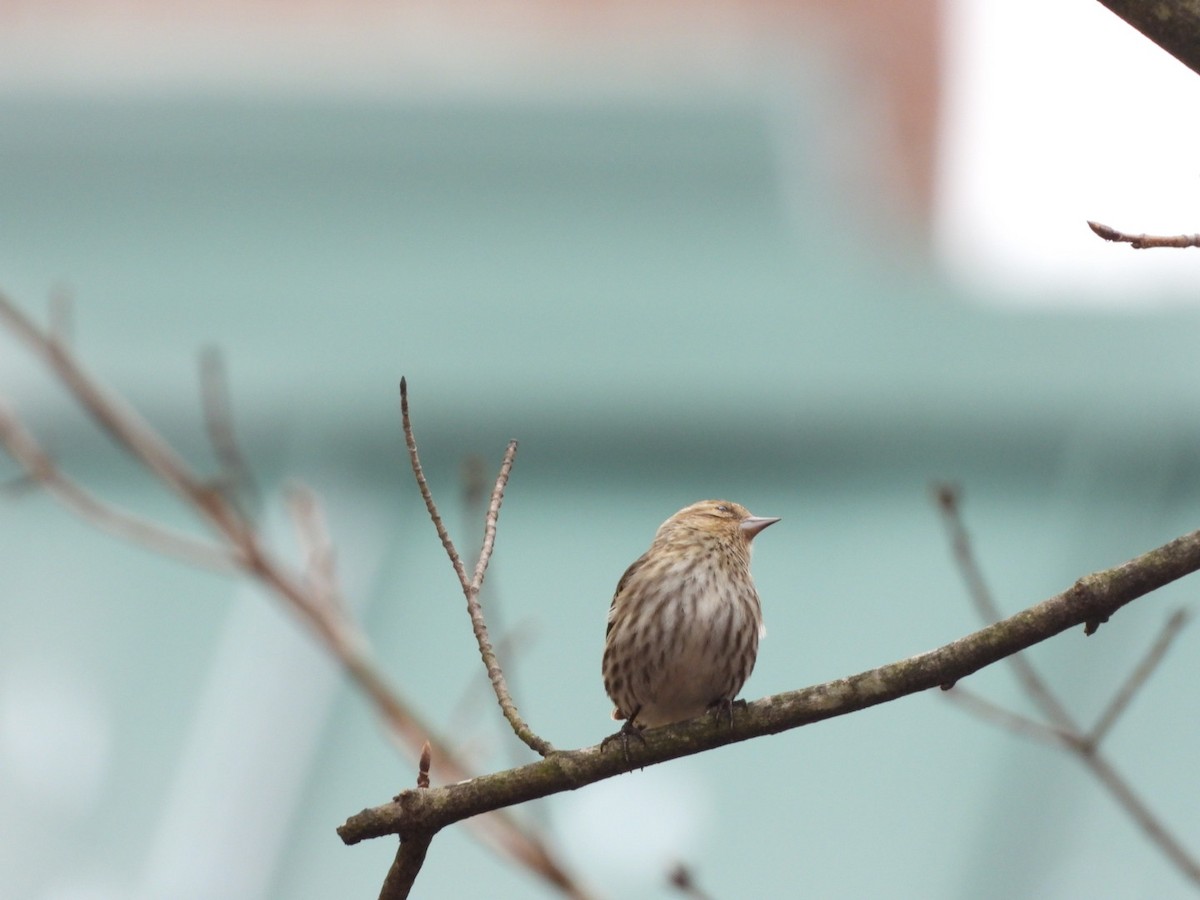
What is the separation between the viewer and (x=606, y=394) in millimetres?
13906

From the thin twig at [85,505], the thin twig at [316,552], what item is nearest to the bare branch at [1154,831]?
A: the thin twig at [316,552]

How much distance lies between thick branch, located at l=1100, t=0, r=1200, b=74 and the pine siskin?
257 cm

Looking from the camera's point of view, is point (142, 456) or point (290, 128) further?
point (290, 128)

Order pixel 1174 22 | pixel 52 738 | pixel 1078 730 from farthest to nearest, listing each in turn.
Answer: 1. pixel 52 738
2. pixel 1078 730
3. pixel 1174 22

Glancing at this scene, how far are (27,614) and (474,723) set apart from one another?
24.6 feet

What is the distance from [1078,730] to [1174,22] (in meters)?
2.27

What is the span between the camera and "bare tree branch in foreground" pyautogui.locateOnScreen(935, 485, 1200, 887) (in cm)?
394

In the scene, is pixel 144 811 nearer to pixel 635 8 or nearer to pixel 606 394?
pixel 606 394

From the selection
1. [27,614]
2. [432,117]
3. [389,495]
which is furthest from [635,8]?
[27,614]

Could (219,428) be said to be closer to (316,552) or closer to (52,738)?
(316,552)

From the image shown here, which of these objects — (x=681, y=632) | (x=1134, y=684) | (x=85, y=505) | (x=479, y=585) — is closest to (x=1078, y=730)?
(x=1134, y=684)

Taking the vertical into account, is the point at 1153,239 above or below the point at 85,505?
above

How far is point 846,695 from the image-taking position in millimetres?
3205

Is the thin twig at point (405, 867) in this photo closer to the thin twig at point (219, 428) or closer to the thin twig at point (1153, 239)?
the thin twig at point (1153, 239)
